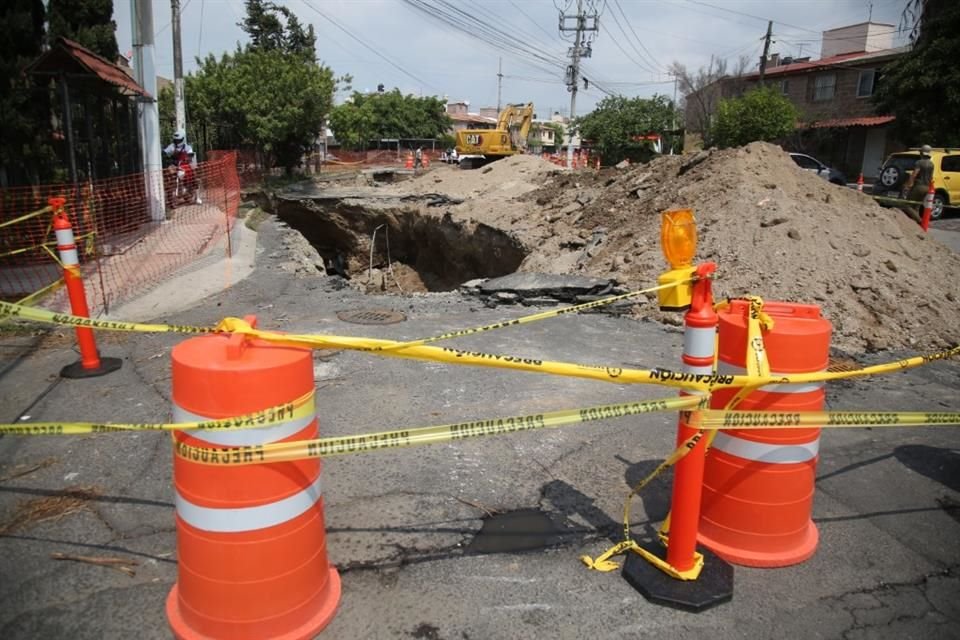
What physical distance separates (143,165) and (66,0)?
3619 millimetres

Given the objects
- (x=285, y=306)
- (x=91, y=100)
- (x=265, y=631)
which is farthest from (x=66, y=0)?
(x=265, y=631)

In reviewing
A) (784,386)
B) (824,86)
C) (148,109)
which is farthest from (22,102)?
(824,86)

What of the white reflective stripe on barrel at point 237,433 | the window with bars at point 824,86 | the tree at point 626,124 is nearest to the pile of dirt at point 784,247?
the white reflective stripe on barrel at point 237,433

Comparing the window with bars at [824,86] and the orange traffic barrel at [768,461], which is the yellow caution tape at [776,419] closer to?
the orange traffic barrel at [768,461]

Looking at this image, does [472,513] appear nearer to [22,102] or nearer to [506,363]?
[506,363]

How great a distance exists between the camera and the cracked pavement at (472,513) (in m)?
2.61

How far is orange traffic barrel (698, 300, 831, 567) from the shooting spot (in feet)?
9.27

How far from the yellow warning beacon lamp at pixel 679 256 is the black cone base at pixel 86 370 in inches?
199

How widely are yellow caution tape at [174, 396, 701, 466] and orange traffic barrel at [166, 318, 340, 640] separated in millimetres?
23

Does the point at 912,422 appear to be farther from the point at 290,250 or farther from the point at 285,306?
the point at 290,250

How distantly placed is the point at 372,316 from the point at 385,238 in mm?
16582

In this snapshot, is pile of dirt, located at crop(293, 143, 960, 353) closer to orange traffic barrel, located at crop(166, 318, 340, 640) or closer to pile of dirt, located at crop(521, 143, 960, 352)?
pile of dirt, located at crop(521, 143, 960, 352)

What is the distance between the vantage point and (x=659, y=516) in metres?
3.43

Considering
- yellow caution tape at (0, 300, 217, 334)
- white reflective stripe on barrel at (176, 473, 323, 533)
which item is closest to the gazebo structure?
yellow caution tape at (0, 300, 217, 334)
